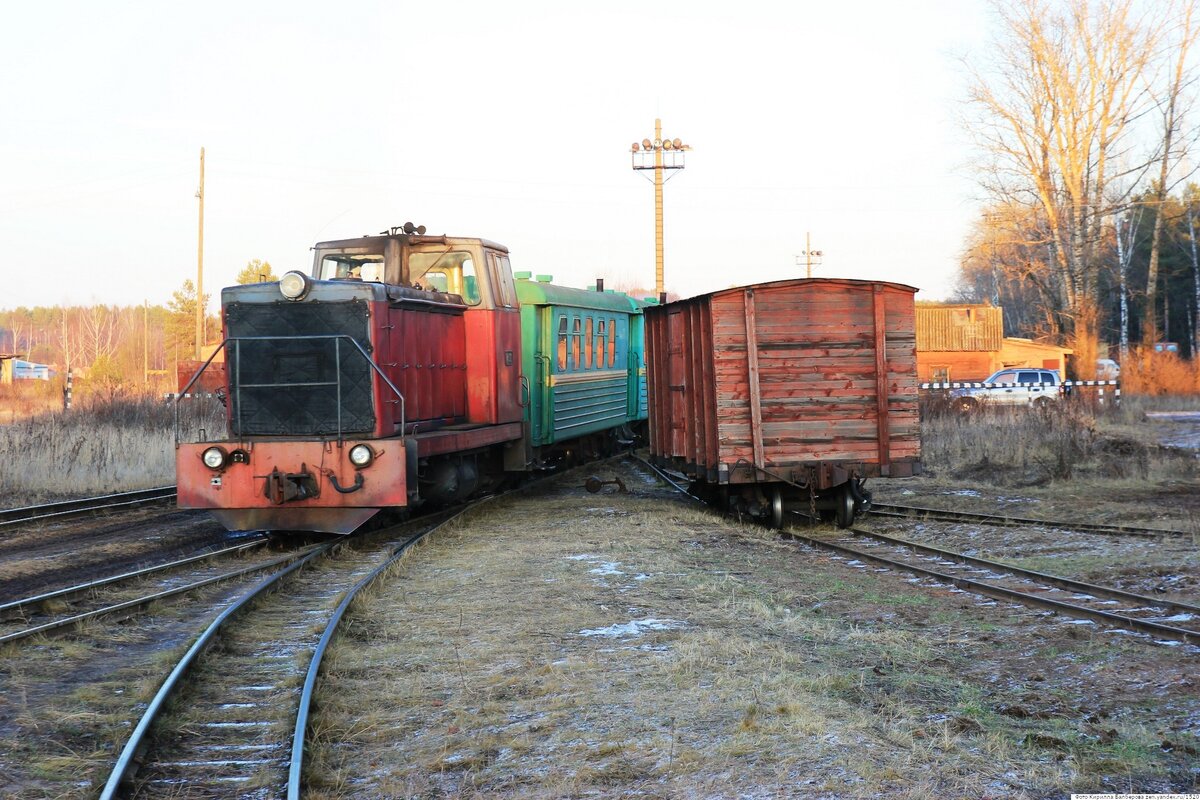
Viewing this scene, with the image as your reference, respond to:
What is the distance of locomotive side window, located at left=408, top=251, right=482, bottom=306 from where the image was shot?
42.3 ft

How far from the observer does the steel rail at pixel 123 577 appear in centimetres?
802

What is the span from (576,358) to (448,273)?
4360 millimetres

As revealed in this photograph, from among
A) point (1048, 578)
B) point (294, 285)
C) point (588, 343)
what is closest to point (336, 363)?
point (294, 285)

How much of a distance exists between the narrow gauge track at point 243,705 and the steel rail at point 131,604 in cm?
60

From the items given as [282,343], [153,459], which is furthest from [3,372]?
[282,343]

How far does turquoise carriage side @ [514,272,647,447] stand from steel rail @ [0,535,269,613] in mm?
4634

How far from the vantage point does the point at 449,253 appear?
13.0 meters

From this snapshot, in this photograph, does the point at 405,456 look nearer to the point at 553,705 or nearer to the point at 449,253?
the point at 449,253

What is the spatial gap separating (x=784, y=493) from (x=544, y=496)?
14.1 feet

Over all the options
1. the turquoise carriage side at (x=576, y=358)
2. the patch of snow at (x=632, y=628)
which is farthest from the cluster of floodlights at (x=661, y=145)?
the patch of snow at (x=632, y=628)

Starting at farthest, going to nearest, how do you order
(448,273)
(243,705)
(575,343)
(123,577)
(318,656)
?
(575,343), (448,273), (123,577), (318,656), (243,705)

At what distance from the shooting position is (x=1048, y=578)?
882 cm

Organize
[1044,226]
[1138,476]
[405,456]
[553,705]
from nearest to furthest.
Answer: [553,705] → [405,456] → [1138,476] → [1044,226]

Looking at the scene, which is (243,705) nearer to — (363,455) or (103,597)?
(103,597)
